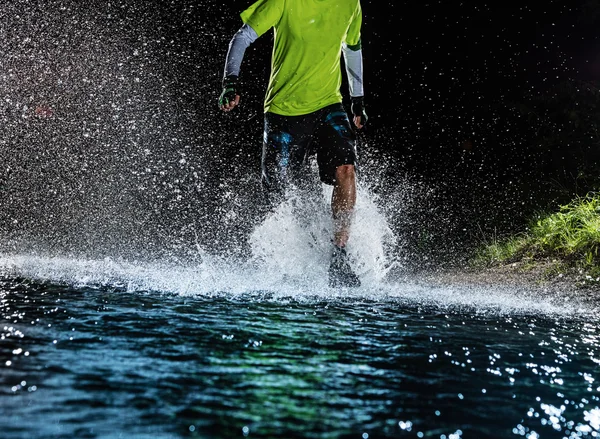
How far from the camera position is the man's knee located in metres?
4.33

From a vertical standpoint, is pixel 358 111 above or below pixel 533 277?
above

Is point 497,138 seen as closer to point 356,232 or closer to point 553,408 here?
point 356,232

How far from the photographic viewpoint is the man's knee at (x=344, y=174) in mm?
4328

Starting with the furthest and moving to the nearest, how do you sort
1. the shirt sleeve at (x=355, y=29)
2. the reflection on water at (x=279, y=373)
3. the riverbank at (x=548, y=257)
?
the riverbank at (x=548, y=257) < the shirt sleeve at (x=355, y=29) < the reflection on water at (x=279, y=373)

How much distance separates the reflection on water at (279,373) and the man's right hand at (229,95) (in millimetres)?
1844

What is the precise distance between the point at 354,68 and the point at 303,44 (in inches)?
22.9

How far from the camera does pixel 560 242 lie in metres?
6.26

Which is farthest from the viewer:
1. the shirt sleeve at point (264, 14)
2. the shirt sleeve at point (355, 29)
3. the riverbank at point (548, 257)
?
the riverbank at point (548, 257)


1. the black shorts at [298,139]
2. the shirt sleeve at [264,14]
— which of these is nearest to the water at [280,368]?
the black shorts at [298,139]

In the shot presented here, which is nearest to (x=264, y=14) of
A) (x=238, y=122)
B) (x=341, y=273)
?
(x=341, y=273)

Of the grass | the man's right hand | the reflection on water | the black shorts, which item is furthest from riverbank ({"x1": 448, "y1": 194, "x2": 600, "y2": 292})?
the man's right hand

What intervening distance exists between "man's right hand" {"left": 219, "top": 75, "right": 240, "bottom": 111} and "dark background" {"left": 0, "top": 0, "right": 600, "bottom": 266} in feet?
A: 10.7

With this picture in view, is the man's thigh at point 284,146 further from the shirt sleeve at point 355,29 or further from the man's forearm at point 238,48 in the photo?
the shirt sleeve at point 355,29

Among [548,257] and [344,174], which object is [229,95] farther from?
[548,257]
